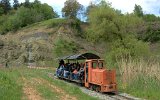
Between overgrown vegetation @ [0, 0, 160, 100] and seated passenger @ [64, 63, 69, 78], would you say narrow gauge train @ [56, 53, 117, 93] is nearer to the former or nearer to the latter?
seated passenger @ [64, 63, 69, 78]

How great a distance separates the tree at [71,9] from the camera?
355 feet

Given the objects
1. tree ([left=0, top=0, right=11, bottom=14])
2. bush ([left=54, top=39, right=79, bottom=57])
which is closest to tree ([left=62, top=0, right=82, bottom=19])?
bush ([left=54, top=39, right=79, bottom=57])

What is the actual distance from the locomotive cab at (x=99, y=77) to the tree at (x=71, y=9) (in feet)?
260

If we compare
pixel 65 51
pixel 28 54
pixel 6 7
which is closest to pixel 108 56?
pixel 65 51

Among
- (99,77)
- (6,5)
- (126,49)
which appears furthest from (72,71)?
(6,5)

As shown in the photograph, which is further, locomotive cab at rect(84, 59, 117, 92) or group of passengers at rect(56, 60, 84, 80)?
group of passengers at rect(56, 60, 84, 80)

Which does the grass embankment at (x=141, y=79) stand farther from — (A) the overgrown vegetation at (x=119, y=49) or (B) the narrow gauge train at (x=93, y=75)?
(B) the narrow gauge train at (x=93, y=75)

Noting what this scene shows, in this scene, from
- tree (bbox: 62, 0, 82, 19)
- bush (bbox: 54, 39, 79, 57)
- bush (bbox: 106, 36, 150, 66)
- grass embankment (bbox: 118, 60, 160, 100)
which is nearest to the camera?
grass embankment (bbox: 118, 60, 160, 100)

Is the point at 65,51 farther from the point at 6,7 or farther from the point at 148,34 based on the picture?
the point at 6,7

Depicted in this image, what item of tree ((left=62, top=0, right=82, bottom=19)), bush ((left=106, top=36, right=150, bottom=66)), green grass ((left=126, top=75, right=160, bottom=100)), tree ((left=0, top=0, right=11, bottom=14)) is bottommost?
green grass ((left=126, top=75, right=160, bottom=100))

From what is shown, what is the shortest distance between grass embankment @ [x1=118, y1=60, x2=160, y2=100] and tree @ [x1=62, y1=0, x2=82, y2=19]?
8039 centimetres

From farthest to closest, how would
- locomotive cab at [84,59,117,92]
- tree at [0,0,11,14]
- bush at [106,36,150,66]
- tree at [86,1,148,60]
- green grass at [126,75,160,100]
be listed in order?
tree at [0,0,11,14] → tree at [86,1,148,60] → bush at [106,36,150,66] → locomotive cab at [84,59,117,92] → green grass at [126,75,160,100]

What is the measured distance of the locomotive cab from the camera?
26094 millimetres

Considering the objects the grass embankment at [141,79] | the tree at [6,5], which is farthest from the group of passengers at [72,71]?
the tree at [6,5]
